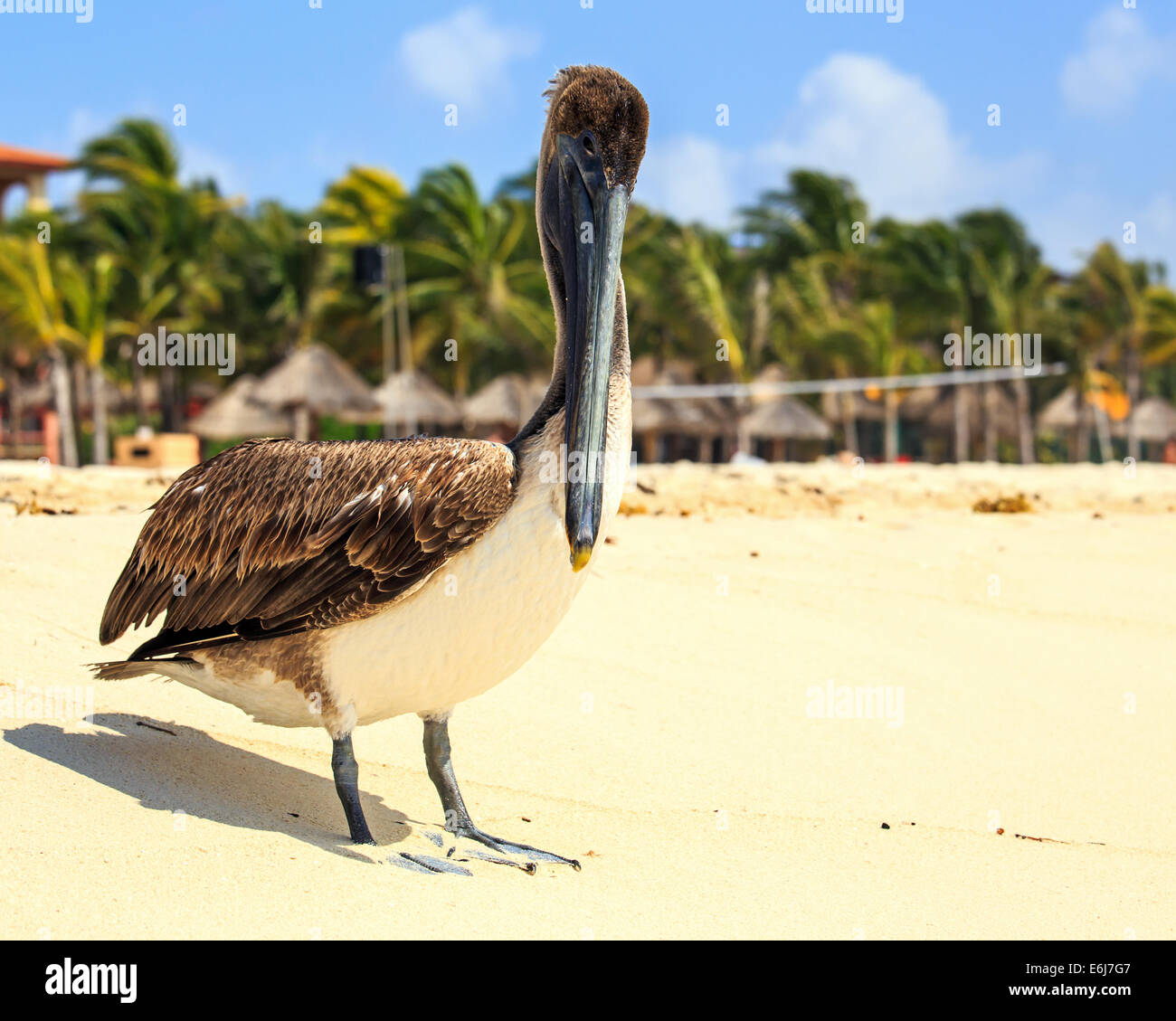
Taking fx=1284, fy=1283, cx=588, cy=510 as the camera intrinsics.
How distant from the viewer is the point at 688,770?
4648 mm

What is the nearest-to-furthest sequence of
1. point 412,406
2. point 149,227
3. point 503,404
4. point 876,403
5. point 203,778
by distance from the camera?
point 203,778 → point 412,406 → point 503,404 → point 149,227 → point 876,403

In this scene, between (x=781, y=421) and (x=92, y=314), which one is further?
(x=781, y=421)

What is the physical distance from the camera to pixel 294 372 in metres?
32.7

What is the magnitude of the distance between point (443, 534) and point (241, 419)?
105ft

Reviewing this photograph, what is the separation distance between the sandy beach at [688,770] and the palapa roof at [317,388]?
24.3 meters

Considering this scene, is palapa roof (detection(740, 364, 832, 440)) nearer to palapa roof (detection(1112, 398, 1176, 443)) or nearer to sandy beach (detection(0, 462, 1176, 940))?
palapa roof (detection(1112, 398, 1176, 443))

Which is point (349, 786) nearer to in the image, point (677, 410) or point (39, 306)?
point (39, 306)

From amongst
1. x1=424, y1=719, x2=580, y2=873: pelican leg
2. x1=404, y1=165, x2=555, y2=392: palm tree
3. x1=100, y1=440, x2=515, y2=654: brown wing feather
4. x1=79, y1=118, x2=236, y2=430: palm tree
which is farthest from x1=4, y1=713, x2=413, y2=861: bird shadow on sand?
x1=79, y1=118, x2=236, y2=430: palm tree

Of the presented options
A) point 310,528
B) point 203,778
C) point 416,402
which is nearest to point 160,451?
point 416,402

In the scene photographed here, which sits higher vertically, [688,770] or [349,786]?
[349,786]

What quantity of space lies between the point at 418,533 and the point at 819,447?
40.5m

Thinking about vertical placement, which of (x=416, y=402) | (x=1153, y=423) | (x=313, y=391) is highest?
(x=313, y=391)

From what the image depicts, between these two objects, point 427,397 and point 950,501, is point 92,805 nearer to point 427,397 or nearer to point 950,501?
point 950,501

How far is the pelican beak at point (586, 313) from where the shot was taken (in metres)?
3.07
